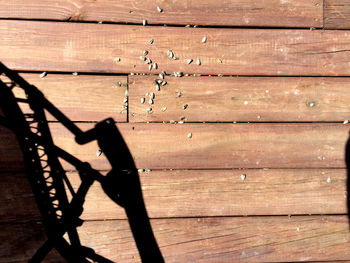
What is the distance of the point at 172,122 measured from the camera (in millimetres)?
1608

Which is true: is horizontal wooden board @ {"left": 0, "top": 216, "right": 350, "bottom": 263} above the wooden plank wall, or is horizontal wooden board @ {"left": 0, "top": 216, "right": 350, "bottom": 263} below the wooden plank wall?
below

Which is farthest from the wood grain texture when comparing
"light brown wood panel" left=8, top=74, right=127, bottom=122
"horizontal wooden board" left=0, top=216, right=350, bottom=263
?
"horizontal wooden board" left=0, top=216, right=350, bottom=263

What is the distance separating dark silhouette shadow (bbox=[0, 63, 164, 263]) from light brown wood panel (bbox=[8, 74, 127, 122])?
3 centimetres

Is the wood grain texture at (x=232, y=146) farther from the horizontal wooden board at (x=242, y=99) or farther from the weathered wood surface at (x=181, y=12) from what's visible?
the weathered wood surface at (x=181, y=12)

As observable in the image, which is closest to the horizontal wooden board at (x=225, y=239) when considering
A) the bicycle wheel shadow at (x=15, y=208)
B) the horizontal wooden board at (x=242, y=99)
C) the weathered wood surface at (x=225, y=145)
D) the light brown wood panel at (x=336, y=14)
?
the bicycle wheel shadow at (x=15, y=208)

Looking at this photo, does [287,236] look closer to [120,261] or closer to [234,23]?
[120,261]

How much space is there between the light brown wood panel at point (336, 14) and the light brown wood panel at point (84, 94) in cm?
100

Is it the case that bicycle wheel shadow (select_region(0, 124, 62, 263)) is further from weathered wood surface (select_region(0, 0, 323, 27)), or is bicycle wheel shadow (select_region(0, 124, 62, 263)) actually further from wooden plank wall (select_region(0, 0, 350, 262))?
weathered wood surface (select_region(0, 0, 323, 27))

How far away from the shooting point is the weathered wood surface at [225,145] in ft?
5.22

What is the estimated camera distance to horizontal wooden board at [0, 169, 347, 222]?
1.57 meters

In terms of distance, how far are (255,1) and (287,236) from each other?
1.10 m

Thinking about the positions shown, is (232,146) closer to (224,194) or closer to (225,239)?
(224,194)

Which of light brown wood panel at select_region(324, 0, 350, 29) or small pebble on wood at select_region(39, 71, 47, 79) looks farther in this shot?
light brown wood panel at select_region(324, 0, 350, 29)

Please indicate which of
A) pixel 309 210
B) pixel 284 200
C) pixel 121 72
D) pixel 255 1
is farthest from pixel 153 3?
pixel 309 210
